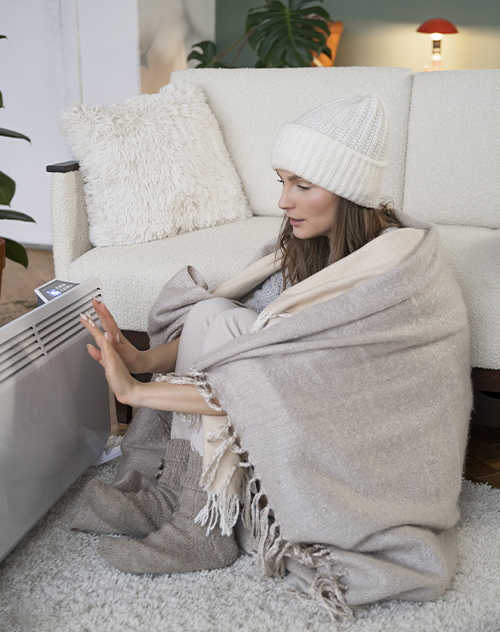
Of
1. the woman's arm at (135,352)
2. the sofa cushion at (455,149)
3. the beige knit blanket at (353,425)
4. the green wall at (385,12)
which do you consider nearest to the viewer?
the beige knit blanket at (353,425)

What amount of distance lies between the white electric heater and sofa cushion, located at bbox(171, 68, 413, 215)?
2.80ft

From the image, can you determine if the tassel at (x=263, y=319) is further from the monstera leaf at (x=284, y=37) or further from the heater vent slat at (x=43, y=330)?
the monstera leaf at (x=284, y=37)

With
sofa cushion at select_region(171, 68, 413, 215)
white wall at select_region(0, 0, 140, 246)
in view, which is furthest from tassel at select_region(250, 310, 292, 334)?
white wall at select_region(0, 0, 140, 246)

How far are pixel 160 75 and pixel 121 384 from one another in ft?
9.49

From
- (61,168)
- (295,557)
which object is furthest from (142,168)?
(295,557)

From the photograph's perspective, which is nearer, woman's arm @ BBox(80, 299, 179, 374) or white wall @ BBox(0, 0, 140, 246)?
woman's arm @ BBox(80, 299, 179, 374)

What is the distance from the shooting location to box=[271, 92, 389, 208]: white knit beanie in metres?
1.08

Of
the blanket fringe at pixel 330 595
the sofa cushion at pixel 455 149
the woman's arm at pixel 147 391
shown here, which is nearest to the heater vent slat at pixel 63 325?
the woman's arm at pixel 147 391

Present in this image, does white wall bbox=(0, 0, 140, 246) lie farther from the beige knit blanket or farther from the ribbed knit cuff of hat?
the beige knit blanket

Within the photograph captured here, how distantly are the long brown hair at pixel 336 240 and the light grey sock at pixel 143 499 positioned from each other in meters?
0.42

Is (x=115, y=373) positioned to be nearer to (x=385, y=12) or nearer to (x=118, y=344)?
(x=118, y=344)

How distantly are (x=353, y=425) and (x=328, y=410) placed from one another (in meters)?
0.05

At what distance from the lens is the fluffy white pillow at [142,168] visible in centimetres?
165

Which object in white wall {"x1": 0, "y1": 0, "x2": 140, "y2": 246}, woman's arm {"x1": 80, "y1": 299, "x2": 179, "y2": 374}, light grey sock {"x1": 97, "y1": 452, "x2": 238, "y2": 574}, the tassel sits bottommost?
light grey sock {"x1": 97, "y1": 452, "x2": 238, "y2": 574}
